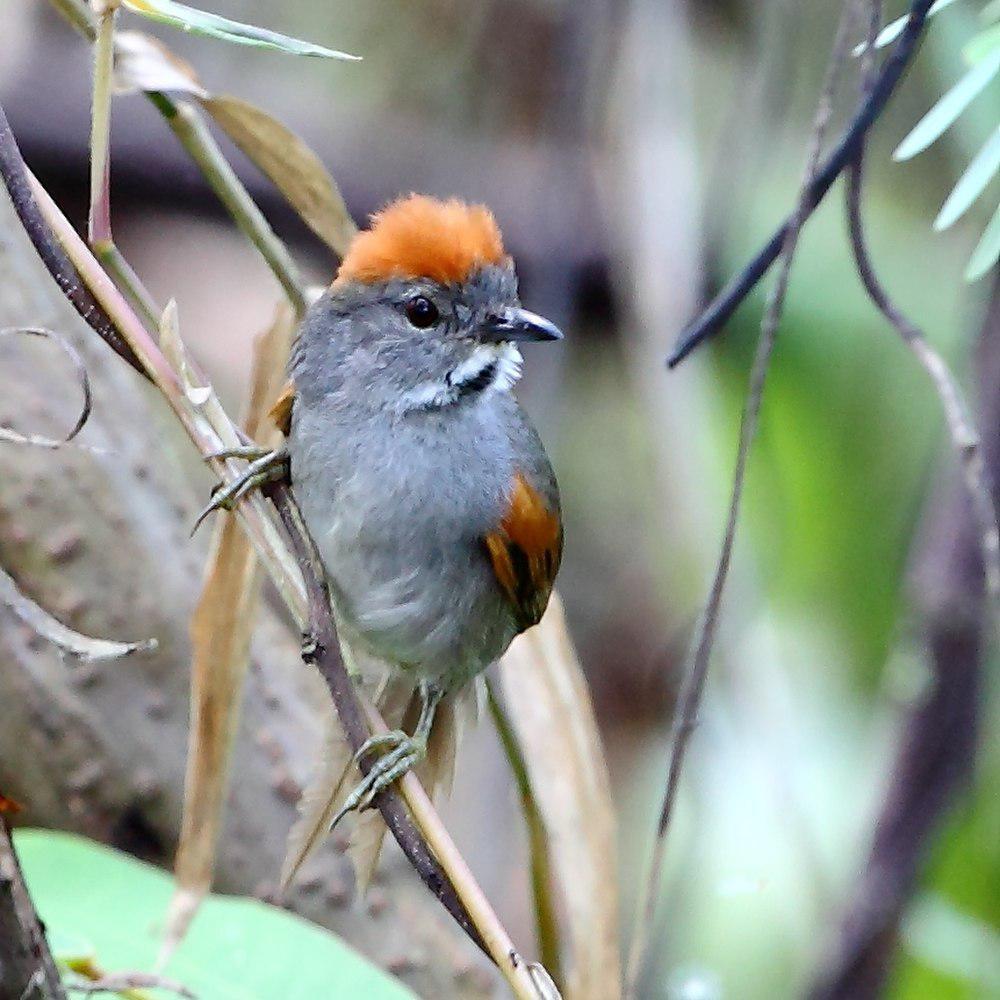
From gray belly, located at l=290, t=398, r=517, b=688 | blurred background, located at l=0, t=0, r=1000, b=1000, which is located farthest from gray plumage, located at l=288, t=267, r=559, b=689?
blurred background, located at l=0, t=0, r=1000, b=1000

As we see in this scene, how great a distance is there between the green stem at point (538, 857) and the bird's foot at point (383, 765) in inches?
5.2

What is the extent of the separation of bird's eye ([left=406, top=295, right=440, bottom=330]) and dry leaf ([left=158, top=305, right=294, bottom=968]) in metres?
0.48

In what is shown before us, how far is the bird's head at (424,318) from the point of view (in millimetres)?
2322

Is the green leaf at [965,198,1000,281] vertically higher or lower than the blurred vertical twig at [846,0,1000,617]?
higher

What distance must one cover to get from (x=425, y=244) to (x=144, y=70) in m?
0.50

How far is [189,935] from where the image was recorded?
6.83ft

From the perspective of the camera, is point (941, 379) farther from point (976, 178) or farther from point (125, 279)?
point (125, 279)

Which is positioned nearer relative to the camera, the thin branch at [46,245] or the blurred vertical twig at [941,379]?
the thin branch at [46,245]

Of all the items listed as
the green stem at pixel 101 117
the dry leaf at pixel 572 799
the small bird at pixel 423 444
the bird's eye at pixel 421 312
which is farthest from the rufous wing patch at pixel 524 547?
the green stem at pixel 101 117

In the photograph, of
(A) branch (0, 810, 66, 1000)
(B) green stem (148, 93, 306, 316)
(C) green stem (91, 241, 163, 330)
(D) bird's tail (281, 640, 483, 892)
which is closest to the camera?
(A) branch (0, 810, 66, 1000)

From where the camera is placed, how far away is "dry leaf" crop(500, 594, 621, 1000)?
7.35 feet

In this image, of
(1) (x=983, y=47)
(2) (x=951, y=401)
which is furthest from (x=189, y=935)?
(1) (x=983, y=47)

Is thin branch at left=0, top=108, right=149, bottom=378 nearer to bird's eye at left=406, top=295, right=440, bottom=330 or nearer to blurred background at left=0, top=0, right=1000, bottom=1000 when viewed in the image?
bird's eye at left=406, top=295, right=440, bottom=330

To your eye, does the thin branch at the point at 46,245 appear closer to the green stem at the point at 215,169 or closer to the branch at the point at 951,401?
the green stem at the point at 215,169
